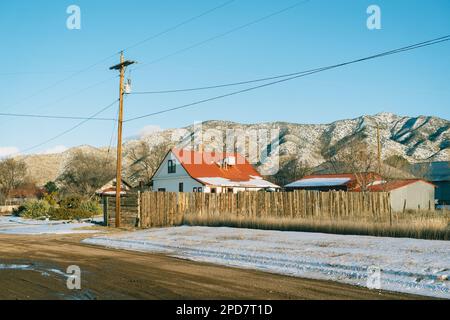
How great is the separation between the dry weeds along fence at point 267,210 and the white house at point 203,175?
2691cm

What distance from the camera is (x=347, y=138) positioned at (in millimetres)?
128125

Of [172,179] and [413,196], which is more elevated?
[172,179]

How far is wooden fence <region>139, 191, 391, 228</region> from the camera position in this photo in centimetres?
2464

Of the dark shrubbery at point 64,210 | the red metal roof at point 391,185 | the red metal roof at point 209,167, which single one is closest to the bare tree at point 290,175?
the red metal roof at point 209,167

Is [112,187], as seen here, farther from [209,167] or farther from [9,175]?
[9,175]

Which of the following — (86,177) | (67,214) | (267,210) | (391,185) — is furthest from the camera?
(86,177)

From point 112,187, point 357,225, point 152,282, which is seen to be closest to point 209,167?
point 112,187

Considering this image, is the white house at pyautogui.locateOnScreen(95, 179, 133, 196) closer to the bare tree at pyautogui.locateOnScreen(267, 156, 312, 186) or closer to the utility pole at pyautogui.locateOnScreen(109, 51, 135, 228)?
the bare tree at pyautogui.locateOnScreen(267, 156, 312, 186)

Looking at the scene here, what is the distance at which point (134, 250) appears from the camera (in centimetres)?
1681

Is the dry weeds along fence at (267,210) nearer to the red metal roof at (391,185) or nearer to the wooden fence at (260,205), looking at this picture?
the wooden fence at (260,205)

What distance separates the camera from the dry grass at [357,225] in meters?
16.0

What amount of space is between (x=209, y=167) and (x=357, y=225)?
43.2 meters

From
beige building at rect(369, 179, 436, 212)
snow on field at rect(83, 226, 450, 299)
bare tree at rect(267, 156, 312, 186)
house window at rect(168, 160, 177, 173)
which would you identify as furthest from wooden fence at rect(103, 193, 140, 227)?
bare tree at rect(267, 156, 312, 186)
